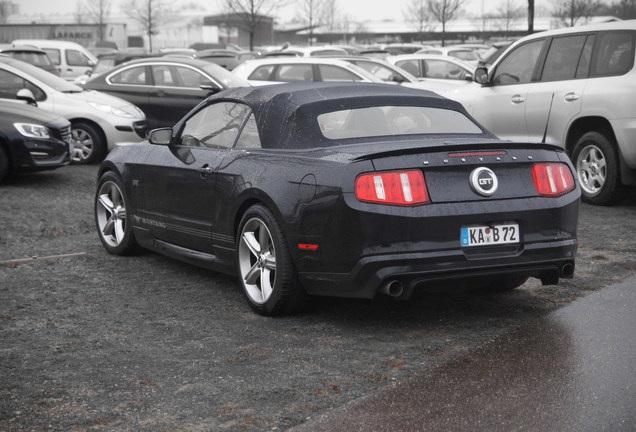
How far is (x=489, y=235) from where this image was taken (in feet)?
18.9

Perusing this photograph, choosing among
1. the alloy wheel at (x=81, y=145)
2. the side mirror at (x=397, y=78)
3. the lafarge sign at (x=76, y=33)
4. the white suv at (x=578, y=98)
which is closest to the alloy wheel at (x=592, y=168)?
the white suv at (x=578, y=98)

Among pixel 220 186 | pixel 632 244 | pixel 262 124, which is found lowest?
pixel 632 244

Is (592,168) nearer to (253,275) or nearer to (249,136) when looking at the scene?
(249,136)

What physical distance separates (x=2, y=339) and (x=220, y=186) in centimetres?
172

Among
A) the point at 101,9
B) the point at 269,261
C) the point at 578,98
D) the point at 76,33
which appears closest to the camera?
the point at 269,261

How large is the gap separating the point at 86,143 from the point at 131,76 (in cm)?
250

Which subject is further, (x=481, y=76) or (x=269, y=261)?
(x=481, y=76)

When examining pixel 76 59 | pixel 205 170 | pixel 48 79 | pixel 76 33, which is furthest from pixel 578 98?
pixel 76 33

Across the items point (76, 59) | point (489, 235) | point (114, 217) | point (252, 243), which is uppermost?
point (76, 59)

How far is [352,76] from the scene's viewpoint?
17.6 metres

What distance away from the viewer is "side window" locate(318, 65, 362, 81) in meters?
17.6

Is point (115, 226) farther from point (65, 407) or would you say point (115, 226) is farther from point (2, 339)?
point (65, 407)

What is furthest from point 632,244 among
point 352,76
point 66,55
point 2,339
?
point 66,55

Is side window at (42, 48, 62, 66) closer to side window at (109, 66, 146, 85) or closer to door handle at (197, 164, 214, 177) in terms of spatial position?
side window at (109, 66, 146, 85)
